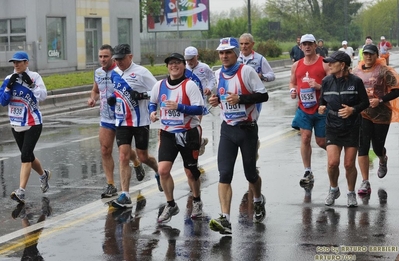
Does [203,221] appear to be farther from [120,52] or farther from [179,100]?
[120,52]

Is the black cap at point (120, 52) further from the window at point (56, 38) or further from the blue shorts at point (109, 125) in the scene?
the window at point (56, 38)

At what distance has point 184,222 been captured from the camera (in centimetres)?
924

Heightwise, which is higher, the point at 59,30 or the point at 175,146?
the point at 59,30

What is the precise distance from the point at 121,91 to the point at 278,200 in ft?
7.37

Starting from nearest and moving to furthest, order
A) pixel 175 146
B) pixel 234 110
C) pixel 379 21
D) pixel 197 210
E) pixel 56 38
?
1. pixel 234 110
2. pixel 175 146
3. pixel 197 210
4. pixel 56 38
5. pixel 379 21

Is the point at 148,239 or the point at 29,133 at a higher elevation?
the point at 29,133

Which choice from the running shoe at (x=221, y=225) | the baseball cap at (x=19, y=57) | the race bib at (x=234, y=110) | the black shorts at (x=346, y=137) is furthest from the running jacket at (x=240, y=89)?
the baseball cap at (x=19, y=57)

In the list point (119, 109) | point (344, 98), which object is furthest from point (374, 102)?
point (119, 109)

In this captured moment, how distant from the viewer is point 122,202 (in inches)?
393

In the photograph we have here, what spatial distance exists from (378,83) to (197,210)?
282 cm

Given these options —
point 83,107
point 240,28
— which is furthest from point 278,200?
point 240,28

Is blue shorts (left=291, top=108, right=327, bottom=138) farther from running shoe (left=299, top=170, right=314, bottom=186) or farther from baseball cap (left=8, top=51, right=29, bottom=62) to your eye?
baseball cap (left=8, top=51, right=29, bottom=62)

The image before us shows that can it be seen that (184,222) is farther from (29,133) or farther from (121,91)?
(29,133)

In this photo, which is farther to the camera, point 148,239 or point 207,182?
point 207,182
